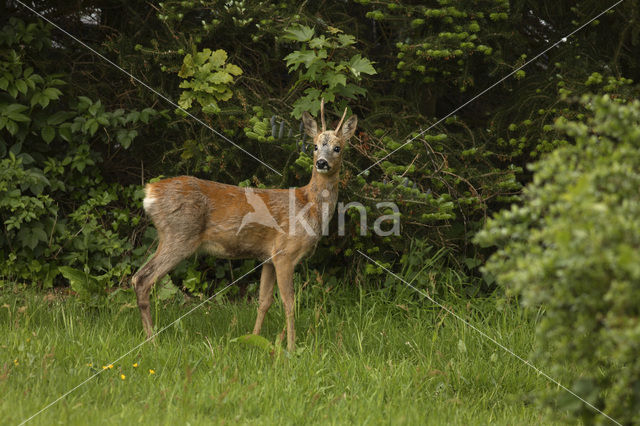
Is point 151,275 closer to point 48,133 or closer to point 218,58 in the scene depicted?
point 218,58

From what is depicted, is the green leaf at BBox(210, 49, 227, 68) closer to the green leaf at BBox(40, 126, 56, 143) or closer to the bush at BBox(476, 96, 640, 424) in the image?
the green leaf at BBox(40, 126, 56, 143)

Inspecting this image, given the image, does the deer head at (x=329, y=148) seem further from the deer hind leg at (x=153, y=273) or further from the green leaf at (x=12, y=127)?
the green leaf at (x=12, y=127)

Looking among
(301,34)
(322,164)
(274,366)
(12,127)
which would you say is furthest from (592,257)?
(12,127)

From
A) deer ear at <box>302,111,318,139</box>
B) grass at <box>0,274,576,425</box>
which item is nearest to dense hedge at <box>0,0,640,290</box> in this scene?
deer ear at <box>302,111,318,139</box>

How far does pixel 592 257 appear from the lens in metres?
2.15

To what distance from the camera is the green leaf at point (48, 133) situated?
20.5ft

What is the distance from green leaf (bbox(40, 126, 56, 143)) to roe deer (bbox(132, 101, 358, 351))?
1847mm

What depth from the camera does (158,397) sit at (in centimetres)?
363

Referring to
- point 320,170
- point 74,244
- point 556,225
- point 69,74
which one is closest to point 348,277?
point 320,170

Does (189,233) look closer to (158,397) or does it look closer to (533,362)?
(158,397)

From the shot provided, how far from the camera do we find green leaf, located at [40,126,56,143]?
6242 mm

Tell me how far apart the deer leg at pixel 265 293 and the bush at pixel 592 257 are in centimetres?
270

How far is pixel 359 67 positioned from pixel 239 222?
1.48m

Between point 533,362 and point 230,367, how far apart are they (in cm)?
196
